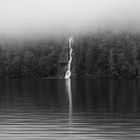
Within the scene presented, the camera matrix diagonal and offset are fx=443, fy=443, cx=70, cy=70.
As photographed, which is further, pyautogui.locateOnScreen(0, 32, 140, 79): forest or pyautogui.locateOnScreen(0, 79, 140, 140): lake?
pyautogui.locateOnScreen(0, 32, 140, 79): forest

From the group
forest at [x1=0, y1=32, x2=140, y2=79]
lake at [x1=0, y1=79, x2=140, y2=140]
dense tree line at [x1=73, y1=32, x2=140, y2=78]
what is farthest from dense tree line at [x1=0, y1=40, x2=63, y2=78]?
lake at [x1=0, y1=79, x2=140, y2=140]

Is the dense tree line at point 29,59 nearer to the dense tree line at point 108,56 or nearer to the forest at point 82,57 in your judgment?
the forest at point 82,57

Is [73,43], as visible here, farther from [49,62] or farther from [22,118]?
[22,118]

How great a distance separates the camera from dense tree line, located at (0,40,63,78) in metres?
164

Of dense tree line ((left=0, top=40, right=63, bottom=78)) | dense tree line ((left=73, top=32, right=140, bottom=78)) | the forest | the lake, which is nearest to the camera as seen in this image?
the lake

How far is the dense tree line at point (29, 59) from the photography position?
539 feet

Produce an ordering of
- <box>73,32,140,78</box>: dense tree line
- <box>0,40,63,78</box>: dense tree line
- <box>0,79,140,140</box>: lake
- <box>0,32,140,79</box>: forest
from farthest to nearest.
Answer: <box>0,40,63,78</box>: dense tree line
<box>0,32,140,79</box>: forest
<box>73,32,140,78</box>: dense tree line
<box>0,79,140,140</box>: lake

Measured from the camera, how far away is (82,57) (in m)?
161

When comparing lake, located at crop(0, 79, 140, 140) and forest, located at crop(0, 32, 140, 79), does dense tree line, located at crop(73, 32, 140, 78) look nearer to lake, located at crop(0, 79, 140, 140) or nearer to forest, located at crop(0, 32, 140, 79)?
forest, located at crop(0, 32, 140, 79)

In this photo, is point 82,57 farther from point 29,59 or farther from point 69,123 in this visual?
point 69,123

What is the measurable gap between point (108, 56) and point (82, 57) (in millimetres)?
11333

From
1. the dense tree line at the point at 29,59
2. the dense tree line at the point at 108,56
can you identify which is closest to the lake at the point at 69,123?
the dense tree line at the point at 108,56

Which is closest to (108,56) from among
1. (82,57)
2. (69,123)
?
(82,57)

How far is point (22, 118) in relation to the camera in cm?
3294
